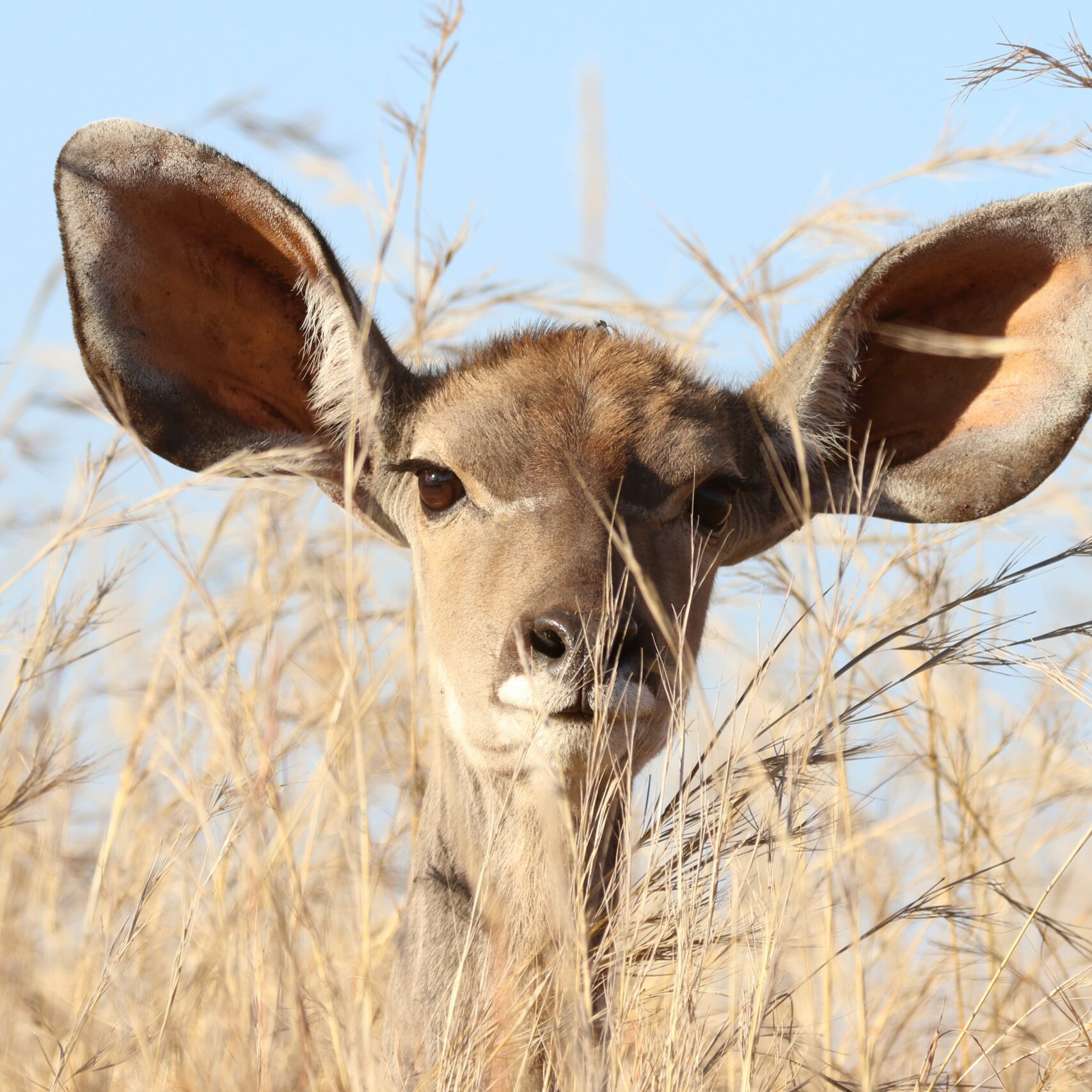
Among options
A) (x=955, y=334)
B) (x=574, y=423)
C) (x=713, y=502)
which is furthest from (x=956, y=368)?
(x=574, y=423)

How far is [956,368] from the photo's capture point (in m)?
4.51

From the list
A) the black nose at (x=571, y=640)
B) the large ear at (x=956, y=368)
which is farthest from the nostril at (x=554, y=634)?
the large ear at (x=956, y=368)

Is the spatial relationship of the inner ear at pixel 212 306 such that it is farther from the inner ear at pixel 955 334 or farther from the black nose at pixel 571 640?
the inner ear at pixel 955 334

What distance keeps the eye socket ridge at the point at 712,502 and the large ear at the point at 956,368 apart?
0.26m

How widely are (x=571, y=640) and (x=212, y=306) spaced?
161 cm

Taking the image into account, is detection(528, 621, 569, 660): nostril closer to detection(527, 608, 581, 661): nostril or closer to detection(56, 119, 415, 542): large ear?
detection(527, 608, 581, 661): nostril

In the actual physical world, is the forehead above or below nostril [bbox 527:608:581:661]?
above

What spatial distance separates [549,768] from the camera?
3.45 metres

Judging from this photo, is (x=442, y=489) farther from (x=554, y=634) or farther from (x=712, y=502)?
(x=554, y=634)

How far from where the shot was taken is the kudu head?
376cm

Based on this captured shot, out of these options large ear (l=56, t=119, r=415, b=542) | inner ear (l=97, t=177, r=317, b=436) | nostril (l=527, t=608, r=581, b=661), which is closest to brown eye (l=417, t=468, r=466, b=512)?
large ear (l=56, t=119, r=415, b=542)

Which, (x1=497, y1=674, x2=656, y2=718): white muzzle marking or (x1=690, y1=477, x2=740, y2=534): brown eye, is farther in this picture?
(x1=690, y1=477, x2=740, y2=534): brown eye

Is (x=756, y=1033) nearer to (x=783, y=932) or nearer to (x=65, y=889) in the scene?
(x=783, y=932)

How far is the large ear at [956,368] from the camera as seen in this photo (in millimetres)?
4070
